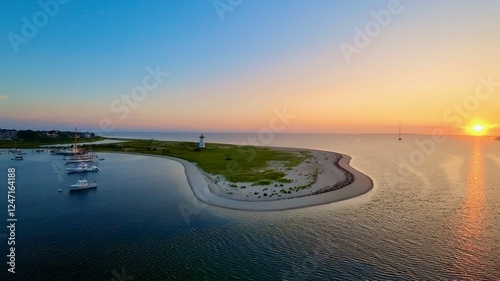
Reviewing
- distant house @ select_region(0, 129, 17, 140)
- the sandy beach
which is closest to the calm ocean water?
the sandy beach

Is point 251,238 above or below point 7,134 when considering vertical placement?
below

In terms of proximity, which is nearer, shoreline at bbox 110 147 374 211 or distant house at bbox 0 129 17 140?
shoreline at bbox 110 147 374 211

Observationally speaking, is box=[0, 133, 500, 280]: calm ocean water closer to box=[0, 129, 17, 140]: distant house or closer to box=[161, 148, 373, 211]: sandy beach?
box=[161, 148, 373, 211]: sandy beach

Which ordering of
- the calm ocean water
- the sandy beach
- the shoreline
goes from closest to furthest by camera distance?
the calm ocean water
the shoreline
the sandy beach

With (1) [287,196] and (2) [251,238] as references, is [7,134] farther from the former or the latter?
(2) [251,238]

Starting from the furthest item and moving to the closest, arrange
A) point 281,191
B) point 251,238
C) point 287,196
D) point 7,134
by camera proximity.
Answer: point 7,134, point 281,191, point 287,196, point 251,238

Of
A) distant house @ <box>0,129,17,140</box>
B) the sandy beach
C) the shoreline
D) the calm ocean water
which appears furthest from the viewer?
distant house @ <box>0,129,17,140</box>

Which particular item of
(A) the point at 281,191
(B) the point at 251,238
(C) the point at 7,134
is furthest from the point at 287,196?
(C) the point at 7,134

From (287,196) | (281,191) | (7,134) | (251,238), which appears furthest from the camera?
(7,134)

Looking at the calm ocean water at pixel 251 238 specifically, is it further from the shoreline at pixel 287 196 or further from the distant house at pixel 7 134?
the distant house at pixel 7 134
